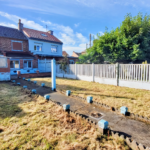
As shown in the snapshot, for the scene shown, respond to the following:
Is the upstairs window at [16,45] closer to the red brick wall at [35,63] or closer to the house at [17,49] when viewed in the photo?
the house at [17,49]

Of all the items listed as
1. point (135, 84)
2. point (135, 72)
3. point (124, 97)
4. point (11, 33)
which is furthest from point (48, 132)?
point (11, 33)

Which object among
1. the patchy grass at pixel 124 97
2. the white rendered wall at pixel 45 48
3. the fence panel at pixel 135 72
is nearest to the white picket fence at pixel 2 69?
the patchy grass at pixel 124 97

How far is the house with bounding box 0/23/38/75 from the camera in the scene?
57.8ft

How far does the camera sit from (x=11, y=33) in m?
19.0

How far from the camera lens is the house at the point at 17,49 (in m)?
17.6

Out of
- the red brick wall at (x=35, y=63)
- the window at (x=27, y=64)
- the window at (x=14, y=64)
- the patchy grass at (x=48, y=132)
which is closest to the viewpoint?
the patchy grass at (x=48, y=132)

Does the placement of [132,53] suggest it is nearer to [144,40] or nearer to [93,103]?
[144,40]

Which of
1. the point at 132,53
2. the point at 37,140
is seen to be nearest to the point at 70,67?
the point at 132,53

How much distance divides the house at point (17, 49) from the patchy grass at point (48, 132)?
1555cm

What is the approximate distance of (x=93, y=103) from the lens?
480 centimetres

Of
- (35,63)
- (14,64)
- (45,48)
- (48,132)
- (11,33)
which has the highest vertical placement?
(11,33)

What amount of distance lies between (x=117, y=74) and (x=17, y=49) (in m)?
17.7

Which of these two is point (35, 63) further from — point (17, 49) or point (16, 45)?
point (16, 45)

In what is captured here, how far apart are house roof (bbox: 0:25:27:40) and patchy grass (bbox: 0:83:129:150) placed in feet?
59.7
